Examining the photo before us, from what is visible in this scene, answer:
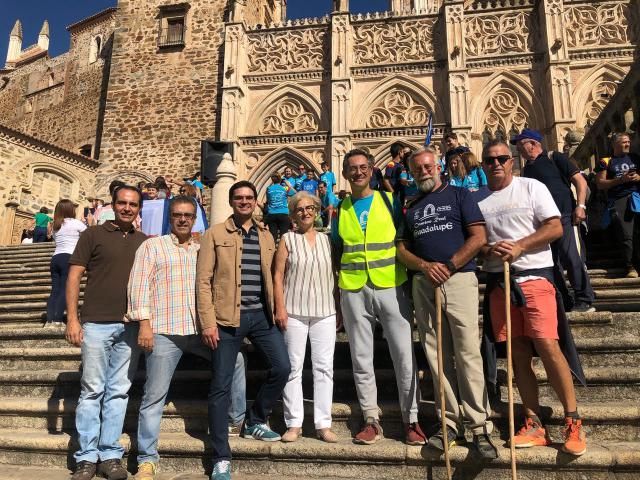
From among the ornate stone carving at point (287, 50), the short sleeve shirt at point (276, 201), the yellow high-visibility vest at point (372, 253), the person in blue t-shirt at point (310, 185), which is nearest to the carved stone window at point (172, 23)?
the ornate stone carving at point (287, 50)

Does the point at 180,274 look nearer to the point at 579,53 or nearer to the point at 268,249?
the point at 268,249

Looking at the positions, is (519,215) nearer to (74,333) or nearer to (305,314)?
(305,314)

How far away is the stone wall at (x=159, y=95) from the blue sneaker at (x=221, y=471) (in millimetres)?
16028

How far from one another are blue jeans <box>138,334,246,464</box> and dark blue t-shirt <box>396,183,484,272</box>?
1.63 metres

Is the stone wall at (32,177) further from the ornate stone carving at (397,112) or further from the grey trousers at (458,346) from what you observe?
the grey trousers at (458,346)

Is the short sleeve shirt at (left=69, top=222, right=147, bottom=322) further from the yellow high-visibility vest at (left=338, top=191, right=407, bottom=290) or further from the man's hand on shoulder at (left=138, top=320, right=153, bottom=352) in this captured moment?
the yellow high-visibility vest at (left=338, top=191, right=407, bottom=290)

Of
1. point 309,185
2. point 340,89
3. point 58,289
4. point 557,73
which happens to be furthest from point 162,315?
point 557,73

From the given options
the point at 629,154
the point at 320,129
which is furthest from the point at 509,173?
the point at 320,129

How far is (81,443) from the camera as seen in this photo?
3092 millimetres

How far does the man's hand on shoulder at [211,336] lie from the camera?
310 centimetres

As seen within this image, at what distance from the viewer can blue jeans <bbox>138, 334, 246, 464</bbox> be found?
3.09 meters

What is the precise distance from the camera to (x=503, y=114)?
51.3 feet

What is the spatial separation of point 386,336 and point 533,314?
3.07 feet

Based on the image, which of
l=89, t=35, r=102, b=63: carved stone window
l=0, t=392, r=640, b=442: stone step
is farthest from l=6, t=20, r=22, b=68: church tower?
l=0, t=392, r=640, b=442: stone step
